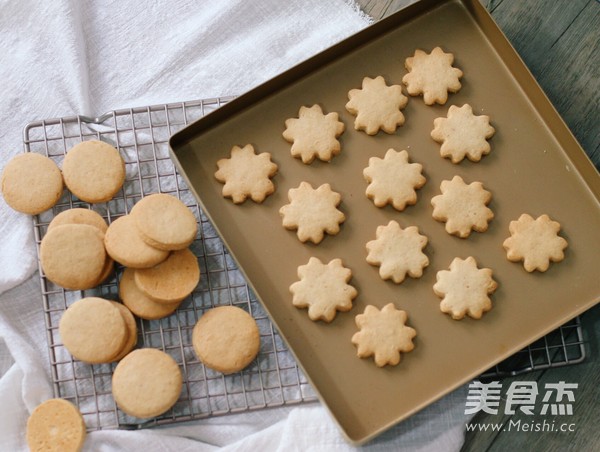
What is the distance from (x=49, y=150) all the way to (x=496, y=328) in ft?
3.67

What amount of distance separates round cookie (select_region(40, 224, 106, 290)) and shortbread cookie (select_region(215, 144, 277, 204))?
12.4 inches

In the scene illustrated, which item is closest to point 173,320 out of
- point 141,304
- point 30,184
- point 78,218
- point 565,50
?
point 141,304

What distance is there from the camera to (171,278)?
1.61m

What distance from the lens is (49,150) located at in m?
1.75

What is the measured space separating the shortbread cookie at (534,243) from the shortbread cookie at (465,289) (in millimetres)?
83

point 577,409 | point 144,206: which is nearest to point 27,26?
point 144,206

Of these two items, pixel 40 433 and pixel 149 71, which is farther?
pixel 149 71

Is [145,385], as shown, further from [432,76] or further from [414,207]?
[432,76]

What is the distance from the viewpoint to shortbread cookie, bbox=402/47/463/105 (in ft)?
5.74

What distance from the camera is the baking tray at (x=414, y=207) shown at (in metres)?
1.63

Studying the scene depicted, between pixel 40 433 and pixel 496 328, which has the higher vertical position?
pixel 496 328

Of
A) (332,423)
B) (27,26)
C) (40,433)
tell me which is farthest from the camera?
(27,26)

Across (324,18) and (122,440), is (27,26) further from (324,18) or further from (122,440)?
(122,440)

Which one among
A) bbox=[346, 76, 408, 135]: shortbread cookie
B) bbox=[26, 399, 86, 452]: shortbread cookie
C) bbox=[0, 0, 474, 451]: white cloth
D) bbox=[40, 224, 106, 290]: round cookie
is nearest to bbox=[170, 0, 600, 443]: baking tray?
bbox=[346, 76, 408, 135]: shortbread cookie
